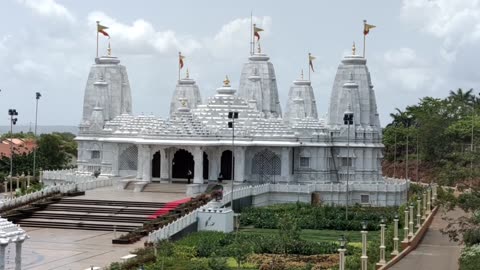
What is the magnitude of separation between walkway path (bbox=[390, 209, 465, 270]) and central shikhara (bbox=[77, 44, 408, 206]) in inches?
553

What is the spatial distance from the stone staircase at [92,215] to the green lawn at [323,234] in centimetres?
533

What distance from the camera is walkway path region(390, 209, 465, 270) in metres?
35.2

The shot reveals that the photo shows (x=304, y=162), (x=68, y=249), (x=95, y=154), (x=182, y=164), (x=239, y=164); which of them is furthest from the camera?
(x=95, y=154)

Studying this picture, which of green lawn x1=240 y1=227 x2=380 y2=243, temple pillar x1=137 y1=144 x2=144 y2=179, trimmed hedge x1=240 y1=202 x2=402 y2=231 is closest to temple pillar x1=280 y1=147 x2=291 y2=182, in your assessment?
trimmed hedge x1=240 y1=202 x2=402 y2=231

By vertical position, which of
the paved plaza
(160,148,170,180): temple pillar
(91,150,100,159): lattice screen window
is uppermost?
(91,150,100,159): lattice screen window

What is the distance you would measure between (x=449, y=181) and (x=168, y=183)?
25251 mm

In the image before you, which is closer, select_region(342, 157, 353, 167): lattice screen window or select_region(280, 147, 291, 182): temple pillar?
select_region(280, 147, 291, 182): temple pillar

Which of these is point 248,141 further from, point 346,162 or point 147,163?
point 346,162

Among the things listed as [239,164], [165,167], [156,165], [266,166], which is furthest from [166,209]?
[266,166]

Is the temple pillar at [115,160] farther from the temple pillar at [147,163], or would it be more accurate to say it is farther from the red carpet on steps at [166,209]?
the red carpet on steps at [166,209]

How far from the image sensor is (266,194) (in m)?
56.8

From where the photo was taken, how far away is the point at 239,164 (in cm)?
5756

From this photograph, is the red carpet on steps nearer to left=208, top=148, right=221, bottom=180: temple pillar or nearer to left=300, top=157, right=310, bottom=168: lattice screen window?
left=208, top=148, right=221, bottom=180: temple pillar

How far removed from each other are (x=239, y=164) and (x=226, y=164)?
2224 mm
